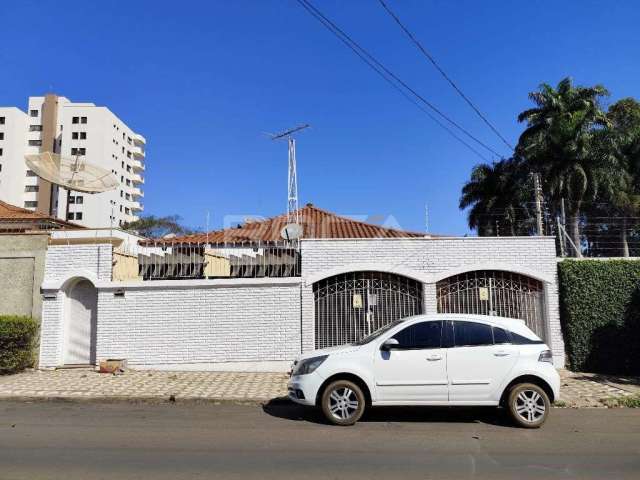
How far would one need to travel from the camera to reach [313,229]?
18.8 meters

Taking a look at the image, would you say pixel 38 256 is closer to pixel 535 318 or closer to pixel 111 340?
pixel 111 340

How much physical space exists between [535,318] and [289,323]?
20.6ft

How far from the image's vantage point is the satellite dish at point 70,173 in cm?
1719

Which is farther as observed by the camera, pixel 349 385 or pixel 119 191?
pixel 119 191

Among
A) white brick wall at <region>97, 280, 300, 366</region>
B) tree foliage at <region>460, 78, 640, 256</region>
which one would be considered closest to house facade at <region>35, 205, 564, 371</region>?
white brick wall at <region>97, 280, 300, 366</region>

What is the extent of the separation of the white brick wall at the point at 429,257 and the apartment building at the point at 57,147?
201 feet

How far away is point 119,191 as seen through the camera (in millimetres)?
73000

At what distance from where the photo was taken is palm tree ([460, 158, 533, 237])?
111 feet

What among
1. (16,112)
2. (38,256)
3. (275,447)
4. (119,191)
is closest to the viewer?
(275,447)

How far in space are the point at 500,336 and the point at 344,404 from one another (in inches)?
102

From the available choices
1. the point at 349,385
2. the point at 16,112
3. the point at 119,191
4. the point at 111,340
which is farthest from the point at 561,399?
the point at 16,112

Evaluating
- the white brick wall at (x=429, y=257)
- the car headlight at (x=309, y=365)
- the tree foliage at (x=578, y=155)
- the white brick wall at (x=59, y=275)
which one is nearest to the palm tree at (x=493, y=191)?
the tree foliage at (x=578, y=155)

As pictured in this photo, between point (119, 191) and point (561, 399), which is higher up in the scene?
point (119, 191)

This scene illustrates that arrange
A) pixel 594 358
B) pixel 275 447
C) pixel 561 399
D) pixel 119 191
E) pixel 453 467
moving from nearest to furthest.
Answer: pixel 453 467
pixel 275 447
pixel 561 399
pixel 594 358
pixel 119 191
